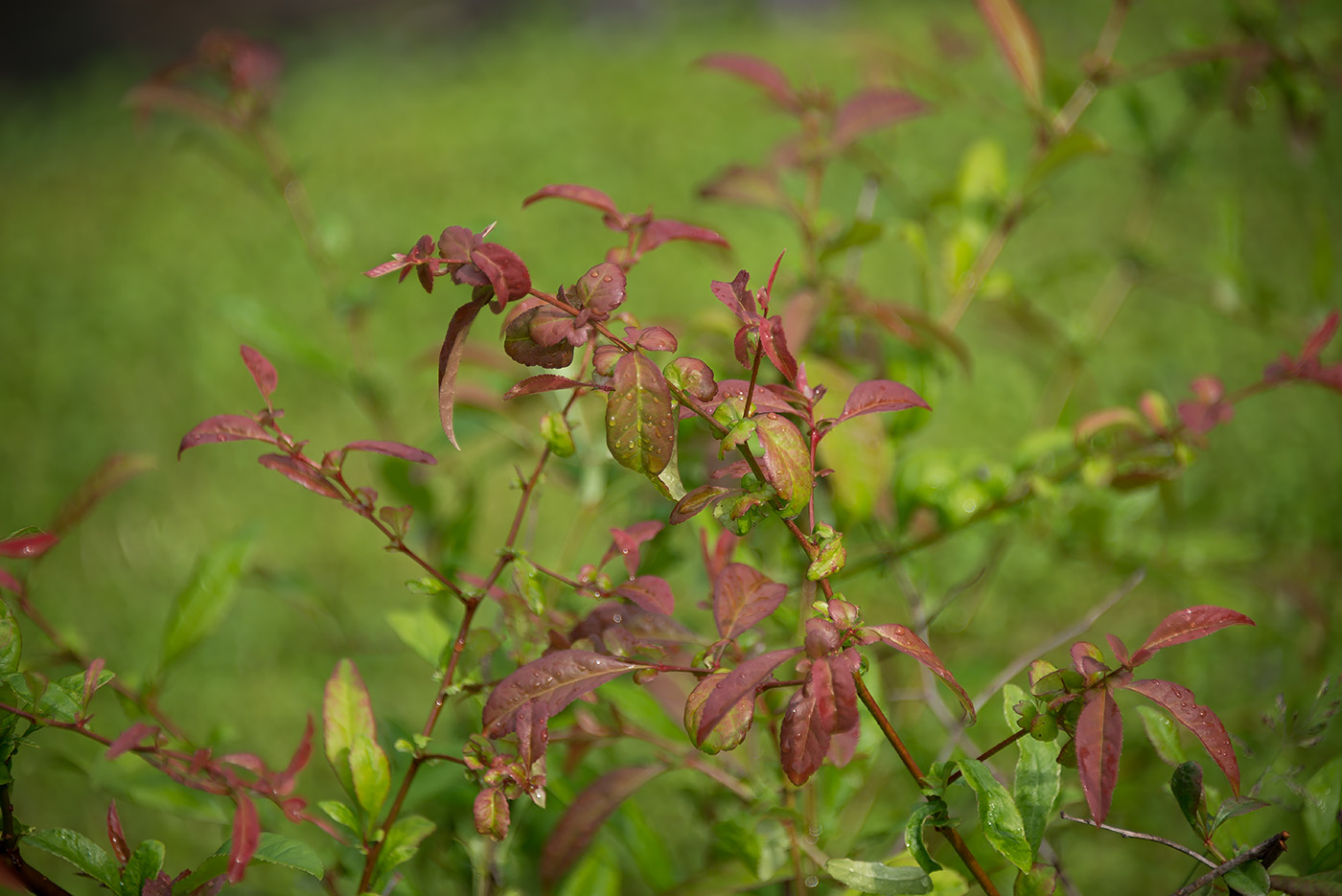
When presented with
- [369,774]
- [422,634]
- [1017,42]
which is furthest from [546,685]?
[1017,42]

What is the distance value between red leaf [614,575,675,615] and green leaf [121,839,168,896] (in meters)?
0.42

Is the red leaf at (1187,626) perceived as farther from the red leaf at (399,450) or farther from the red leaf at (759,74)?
the red leaf at (759,74)

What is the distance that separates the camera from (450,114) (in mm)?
5105

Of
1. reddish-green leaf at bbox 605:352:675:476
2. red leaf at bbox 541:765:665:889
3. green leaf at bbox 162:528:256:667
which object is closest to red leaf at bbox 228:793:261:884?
red leaf at bbox 541:765:665:889

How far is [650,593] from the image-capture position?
822 mm

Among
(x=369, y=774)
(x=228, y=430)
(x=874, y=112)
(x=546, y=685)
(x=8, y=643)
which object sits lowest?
(x=369, y=774)

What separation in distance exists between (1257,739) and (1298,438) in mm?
1895

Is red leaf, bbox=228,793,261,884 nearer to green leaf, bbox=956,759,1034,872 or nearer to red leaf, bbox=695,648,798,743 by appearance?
red leaf, bbox=695,648,798,743

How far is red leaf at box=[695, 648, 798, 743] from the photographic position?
0.68m

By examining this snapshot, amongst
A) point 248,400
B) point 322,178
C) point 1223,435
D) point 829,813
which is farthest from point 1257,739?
point 322,178

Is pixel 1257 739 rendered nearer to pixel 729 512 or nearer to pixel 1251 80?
pixel 1251 80

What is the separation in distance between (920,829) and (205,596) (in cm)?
96

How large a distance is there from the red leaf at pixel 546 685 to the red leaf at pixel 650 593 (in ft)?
0.22

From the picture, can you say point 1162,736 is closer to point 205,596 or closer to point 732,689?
point 732,689
